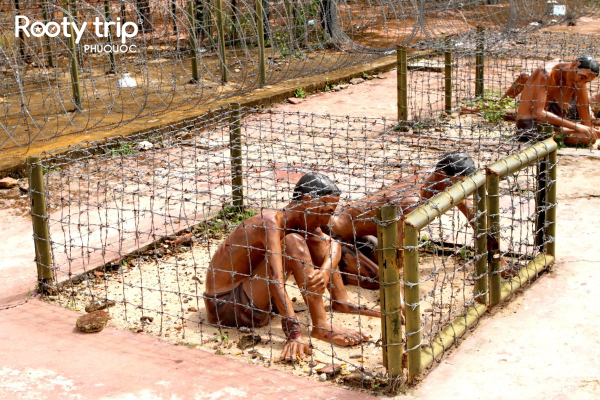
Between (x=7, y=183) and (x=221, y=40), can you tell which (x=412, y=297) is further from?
(x=221, y=40)

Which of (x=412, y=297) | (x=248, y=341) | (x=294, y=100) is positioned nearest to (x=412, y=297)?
(x=412, y=297)

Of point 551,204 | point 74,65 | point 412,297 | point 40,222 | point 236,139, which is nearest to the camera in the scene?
point 412,297

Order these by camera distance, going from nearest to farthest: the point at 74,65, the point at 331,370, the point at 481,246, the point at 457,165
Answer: the point at 331,370 < the point at 481,246 < the point at 457,165 < the point at 74,65

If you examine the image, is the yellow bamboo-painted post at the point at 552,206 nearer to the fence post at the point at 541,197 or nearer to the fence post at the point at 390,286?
the fence post at the point at 541,197

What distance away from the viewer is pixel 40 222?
18.8 ft

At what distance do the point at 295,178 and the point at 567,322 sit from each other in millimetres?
3477

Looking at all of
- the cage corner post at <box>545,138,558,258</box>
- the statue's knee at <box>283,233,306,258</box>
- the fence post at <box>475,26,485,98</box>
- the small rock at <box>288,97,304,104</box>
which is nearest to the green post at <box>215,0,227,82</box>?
the small rock at <box>288,97,304,104</box>

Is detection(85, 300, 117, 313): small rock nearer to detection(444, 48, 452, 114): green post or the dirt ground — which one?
the dirt ground

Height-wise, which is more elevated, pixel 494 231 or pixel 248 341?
pixel 494 231

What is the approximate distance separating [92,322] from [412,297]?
6.76 ft

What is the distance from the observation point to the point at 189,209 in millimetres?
7578

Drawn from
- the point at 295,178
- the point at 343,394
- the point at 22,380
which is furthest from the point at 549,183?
the point at 22,380

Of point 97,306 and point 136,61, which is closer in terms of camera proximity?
point 97,306

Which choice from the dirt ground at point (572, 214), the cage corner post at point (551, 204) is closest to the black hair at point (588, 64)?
the dirt ground at point (572, 214)
